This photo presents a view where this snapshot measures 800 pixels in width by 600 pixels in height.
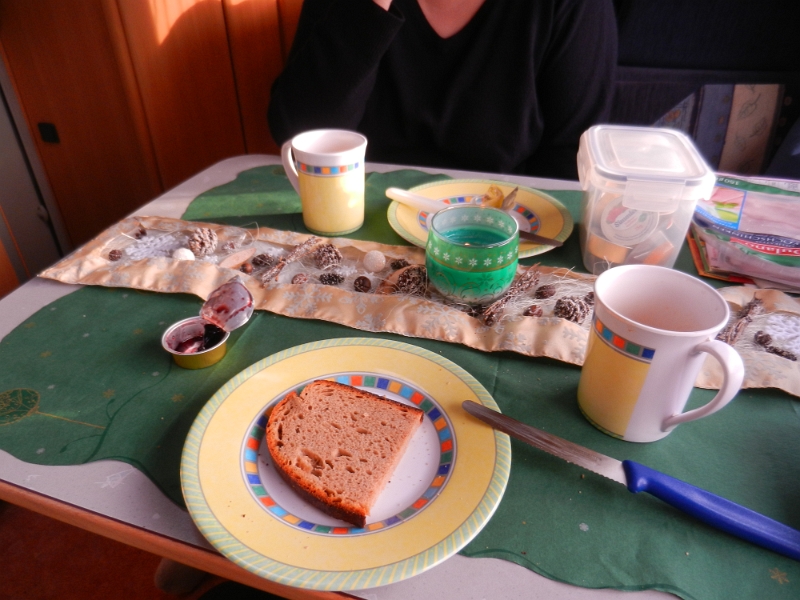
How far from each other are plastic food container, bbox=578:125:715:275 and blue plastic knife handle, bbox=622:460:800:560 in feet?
1.24

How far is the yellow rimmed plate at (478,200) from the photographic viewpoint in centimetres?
86

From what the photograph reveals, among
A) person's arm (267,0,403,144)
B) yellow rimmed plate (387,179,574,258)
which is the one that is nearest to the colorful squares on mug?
yellow rimmed plate (387,179,574,258)

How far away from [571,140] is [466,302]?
84 centimetres

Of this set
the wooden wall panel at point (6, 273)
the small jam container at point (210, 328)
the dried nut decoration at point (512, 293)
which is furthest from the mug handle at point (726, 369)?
the wooden wall panel at point (6, 273)

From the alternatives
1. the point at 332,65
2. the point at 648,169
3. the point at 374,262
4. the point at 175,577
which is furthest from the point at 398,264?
the point at 175,577

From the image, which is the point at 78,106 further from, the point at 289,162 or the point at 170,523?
the point at 170,523

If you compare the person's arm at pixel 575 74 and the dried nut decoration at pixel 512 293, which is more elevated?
the person's arm at pixel 575 74

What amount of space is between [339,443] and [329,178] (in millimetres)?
446

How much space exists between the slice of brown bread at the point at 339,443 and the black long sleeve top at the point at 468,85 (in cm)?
87

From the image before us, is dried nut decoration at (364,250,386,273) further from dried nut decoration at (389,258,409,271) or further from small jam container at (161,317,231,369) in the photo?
small jam container at (161,317,231,369)

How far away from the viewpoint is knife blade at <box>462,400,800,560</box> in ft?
1.41

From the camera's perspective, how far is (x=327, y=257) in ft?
2.62

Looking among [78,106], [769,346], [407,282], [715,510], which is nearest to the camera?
[715,510]

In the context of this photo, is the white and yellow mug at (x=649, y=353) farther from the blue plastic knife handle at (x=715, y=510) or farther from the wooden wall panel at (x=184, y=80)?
the wooden wall panel at (x=184, y=80)
